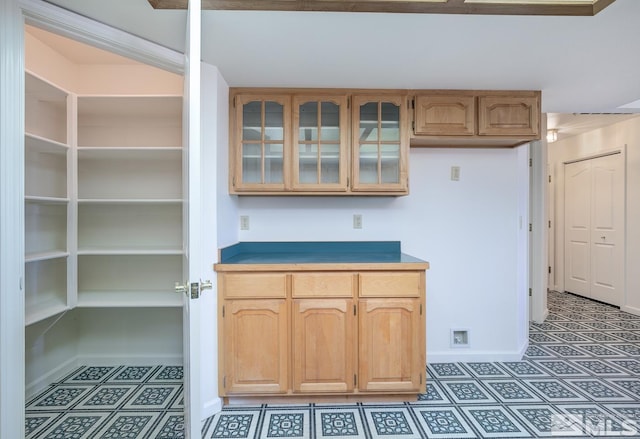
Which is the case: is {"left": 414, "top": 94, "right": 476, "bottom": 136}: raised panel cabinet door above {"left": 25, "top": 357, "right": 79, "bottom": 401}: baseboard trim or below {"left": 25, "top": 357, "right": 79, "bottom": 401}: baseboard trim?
above

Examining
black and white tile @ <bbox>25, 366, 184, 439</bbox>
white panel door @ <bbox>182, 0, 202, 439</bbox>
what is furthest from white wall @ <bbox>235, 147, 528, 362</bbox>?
black and white tile @ <bbox>25, 366, 184, 439</bbox>

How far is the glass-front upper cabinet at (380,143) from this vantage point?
238cm

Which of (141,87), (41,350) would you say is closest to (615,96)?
(141,87)

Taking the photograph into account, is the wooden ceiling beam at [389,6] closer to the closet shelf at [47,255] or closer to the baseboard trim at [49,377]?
the closet shelf at [47,255]

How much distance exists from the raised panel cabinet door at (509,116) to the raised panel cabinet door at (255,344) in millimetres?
1937

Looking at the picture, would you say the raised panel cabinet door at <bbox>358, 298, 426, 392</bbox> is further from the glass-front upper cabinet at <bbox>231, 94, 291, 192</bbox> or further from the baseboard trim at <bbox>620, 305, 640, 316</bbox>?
the baseboard trim at <bbox>620, 305, 640, 316</bbox>

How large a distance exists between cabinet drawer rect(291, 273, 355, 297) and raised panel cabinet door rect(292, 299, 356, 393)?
0.15 feet

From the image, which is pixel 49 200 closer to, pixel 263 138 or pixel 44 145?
pixel 44 145

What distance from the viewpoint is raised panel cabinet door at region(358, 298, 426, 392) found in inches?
81.4

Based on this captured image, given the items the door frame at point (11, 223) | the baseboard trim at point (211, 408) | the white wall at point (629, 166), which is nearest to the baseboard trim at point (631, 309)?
the white wall at point (629, 166)

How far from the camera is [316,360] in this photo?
206 cm

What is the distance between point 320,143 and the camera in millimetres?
2369

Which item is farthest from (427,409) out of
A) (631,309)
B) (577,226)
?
(577,226)

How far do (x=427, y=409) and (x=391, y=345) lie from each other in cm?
44
